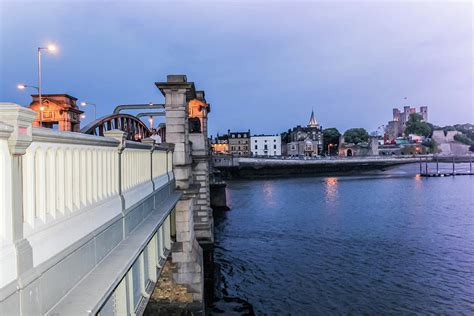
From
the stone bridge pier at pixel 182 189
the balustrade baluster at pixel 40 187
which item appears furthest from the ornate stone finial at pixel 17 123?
the stone bridge pier at pixel 182 189

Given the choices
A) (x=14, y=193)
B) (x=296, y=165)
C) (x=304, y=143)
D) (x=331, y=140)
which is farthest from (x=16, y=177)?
(x=331, y=140)

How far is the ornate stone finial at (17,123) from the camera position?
270 centimetres

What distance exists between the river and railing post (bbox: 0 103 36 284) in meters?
16.1

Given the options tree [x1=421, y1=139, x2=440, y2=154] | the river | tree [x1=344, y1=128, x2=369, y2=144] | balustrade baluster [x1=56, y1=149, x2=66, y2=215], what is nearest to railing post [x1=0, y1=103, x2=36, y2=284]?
balustrade baluster [x1=56, y1=149, x2=66, y2=215]

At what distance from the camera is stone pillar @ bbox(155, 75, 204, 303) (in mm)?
14062

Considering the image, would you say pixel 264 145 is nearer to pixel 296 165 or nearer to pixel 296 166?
pixel 296 166

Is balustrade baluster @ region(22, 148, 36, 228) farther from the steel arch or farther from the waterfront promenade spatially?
the waterfront promenade

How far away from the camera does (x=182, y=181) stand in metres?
14.7

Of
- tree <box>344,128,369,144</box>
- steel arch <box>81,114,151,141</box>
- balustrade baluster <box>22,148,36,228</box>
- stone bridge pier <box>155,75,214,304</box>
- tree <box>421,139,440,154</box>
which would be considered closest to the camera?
balustrade baluster <box>22,148,36,228</box>

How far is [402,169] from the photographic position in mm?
140000

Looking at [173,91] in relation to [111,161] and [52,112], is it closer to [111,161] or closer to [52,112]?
[111,161]

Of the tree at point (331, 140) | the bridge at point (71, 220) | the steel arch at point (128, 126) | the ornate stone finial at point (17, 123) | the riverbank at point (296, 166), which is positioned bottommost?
the riverbank at point (296, 166)

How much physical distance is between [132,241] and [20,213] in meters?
3.31

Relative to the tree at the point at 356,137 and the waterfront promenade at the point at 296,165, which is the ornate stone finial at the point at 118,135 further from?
the tree at the point at 356,137
